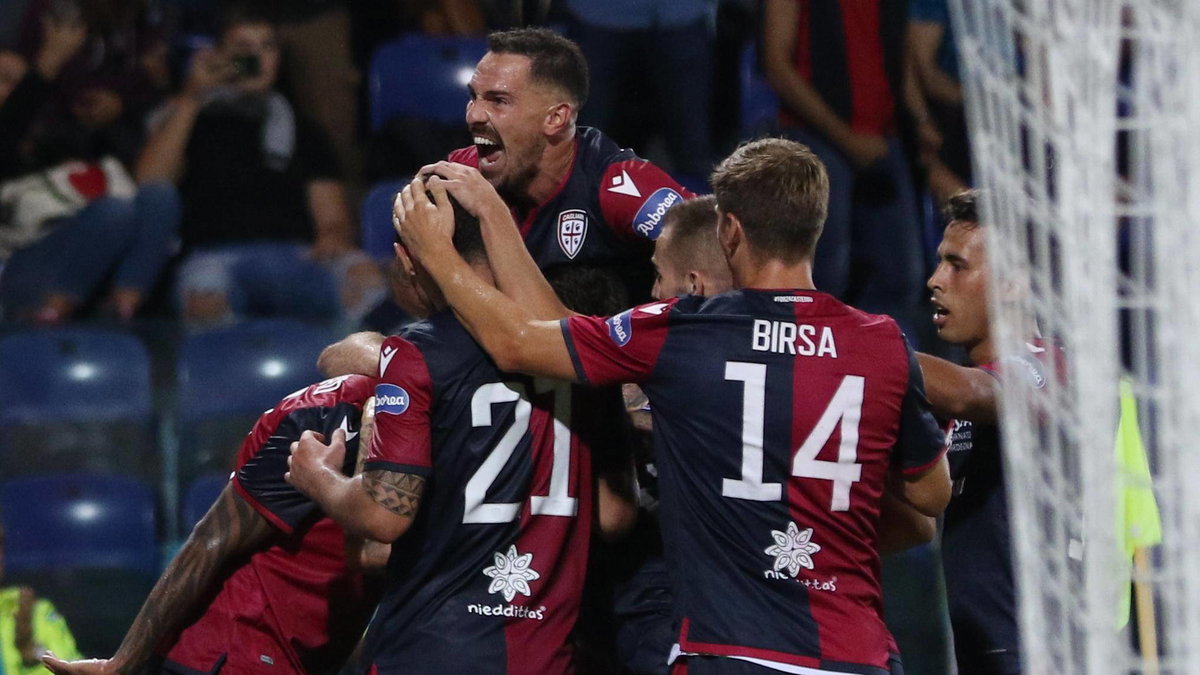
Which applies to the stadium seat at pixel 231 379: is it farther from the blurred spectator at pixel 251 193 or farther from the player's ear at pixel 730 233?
the player's ear at pixel 730 233

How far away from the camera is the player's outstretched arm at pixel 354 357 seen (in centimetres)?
424

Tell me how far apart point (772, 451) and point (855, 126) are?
15.4 ft

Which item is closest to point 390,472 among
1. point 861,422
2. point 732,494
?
point 732,494

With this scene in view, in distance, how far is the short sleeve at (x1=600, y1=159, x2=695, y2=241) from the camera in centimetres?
402

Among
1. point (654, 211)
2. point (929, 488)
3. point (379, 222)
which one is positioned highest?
point (379, 222)

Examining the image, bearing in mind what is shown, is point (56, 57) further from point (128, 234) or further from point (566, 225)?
point (566, 225)

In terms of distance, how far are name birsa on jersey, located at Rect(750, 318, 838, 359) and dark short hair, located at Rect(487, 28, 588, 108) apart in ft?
3.85

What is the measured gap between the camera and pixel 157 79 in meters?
7.97

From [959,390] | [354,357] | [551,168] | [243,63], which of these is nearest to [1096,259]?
[959,390]

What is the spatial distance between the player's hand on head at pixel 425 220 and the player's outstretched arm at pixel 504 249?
0.04m

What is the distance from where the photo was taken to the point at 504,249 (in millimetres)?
3412

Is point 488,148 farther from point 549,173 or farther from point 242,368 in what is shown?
point 242,368

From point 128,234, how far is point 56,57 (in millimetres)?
1045

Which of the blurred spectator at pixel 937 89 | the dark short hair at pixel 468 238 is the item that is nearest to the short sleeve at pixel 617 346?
the dark short hair at pixel 468 238
